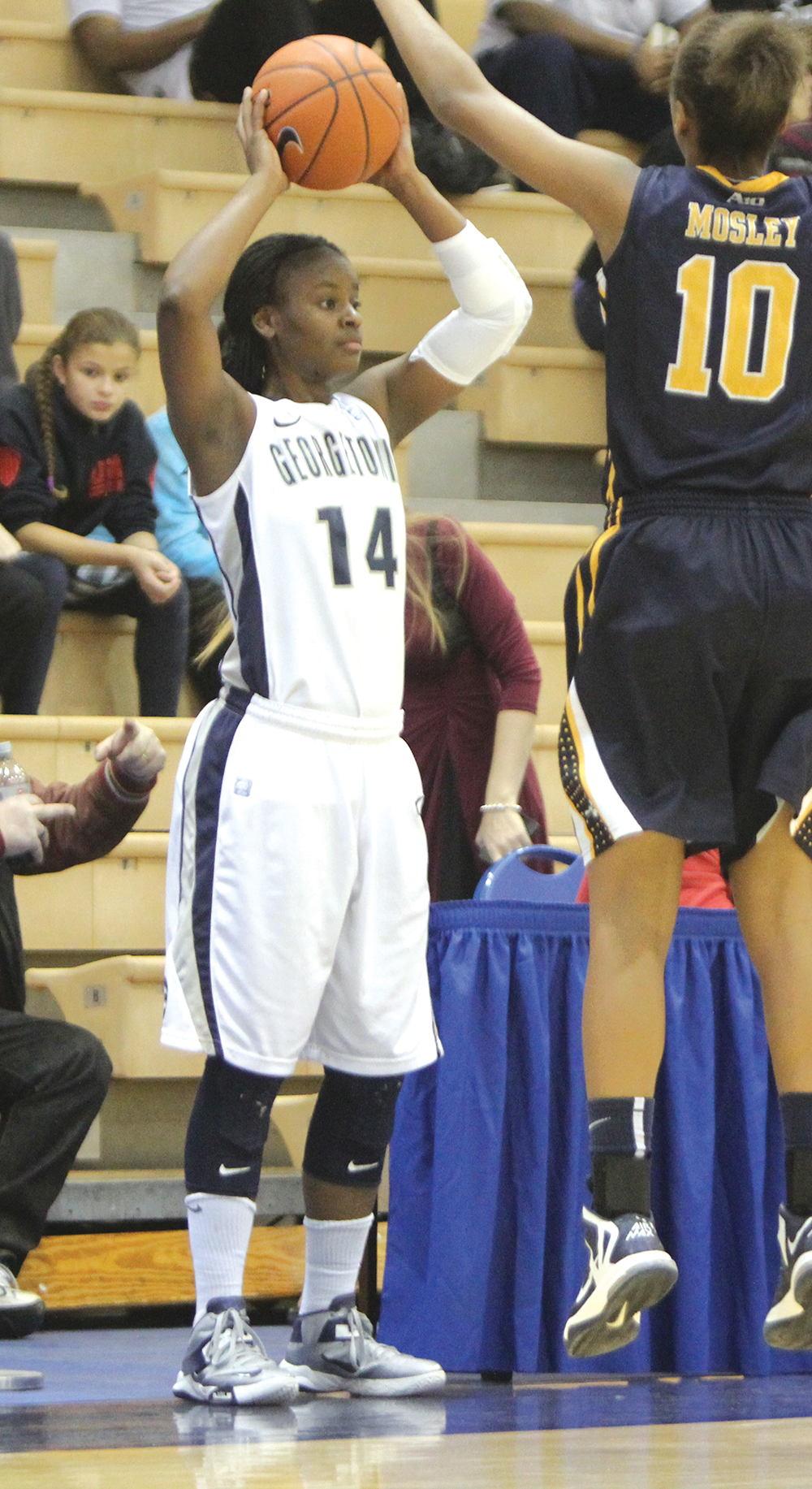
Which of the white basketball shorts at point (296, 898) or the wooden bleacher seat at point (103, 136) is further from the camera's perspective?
the wooden bleacher seat at point (103, 136)

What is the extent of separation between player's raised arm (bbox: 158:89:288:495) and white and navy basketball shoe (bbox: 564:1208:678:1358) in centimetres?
138

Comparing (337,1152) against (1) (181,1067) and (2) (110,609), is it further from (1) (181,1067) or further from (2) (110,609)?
(2) (110,609)

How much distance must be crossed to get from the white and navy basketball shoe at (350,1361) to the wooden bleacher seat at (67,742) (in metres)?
2.08

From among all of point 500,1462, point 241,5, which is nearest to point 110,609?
point 241,5

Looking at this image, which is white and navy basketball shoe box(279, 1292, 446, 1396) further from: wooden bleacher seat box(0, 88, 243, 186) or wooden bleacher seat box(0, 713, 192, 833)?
wooden bleacher seat box(0, 88, 243, 186)

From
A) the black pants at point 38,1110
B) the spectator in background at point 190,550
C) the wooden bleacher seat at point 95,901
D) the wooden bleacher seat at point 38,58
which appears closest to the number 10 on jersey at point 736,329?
the black pants at point 38,1110

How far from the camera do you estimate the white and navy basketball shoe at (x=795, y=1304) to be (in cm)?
269

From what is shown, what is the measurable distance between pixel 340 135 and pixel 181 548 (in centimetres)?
277

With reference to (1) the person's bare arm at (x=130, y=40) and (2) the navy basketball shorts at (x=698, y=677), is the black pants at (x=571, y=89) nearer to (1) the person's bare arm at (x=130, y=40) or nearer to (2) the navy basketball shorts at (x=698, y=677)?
(1) the person's bare arm at (x=130, y=40)

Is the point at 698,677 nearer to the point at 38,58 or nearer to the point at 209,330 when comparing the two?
the point at 209,330

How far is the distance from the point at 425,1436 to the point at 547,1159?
0.87 metres

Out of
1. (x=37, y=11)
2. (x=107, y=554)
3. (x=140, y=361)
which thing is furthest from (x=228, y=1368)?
(x=37, y=11)

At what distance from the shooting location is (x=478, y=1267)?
11.6 ft

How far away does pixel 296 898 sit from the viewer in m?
3.17
